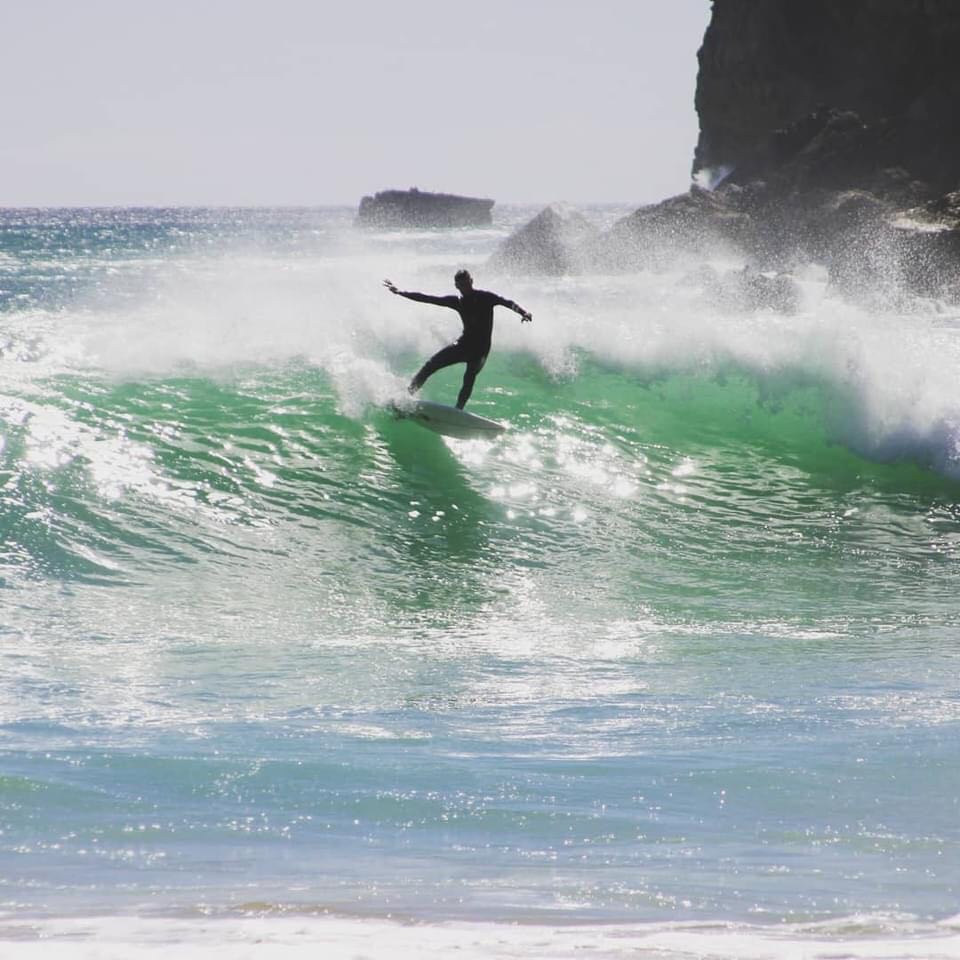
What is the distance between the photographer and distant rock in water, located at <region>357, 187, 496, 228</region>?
113 m

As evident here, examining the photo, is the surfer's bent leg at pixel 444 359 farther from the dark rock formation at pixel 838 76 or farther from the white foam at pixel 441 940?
the dark rock formation at pixel 838 76

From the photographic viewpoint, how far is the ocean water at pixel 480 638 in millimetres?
3354

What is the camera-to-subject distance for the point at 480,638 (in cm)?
687

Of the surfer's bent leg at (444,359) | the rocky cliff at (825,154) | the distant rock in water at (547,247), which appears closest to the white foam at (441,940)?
the surfer's bent leg at (444,359)

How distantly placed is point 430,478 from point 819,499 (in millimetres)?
3454

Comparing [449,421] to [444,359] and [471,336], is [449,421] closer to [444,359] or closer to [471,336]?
[444,359]

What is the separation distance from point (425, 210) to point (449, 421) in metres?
107

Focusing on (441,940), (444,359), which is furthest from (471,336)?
(441,940)

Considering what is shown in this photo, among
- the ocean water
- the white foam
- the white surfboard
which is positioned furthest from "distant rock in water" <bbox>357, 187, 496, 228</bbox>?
the white foam

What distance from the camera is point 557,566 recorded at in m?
8.77

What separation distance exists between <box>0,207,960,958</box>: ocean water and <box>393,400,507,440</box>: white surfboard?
0.18 meters

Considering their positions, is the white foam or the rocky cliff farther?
the rocky cliff

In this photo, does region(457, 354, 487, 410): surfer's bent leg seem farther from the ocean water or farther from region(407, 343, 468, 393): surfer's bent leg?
the ocean water

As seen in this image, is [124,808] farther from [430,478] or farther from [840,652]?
[430,478]
